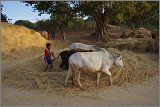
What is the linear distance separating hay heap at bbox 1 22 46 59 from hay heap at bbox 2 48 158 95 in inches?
162

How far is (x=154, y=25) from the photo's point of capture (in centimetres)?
3102

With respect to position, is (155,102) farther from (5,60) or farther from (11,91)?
(5,60)

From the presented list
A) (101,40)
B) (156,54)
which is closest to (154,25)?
(101,40)

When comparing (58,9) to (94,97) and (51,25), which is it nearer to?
(51,25)

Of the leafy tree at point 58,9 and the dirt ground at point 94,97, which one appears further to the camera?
the leafy tree at point 58,9

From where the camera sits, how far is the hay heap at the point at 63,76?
769cm

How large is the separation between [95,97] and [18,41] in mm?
9364

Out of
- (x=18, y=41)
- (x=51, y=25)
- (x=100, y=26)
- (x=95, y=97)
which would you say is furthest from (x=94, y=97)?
(x=51, y=25)

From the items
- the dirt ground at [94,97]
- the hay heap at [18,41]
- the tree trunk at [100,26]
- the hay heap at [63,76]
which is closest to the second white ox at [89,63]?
the hay heap at [63,76]

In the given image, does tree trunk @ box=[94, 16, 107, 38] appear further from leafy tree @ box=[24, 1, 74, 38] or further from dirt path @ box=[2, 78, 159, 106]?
dirt path @ box=[2, 78, 159, 106]

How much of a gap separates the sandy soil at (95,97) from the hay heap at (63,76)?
271 millimetres

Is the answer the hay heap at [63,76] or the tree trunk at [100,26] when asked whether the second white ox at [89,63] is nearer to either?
the hay heap at [63,76]

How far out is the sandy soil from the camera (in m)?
6.64

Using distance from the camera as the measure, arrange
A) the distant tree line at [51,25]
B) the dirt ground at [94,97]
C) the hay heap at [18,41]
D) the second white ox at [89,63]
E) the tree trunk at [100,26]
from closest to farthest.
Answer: the dirt ground at [94,97]
the second white ox at [89,63]
the hay heap at [18,41]
the tree trunk at [100,26]
the distant tree line at [51,25]
